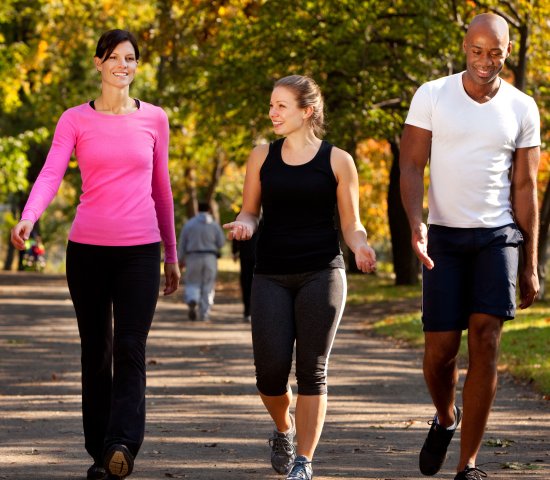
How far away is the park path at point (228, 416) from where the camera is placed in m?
7.45

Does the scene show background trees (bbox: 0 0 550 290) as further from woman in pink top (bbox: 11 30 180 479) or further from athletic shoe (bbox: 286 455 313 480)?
athletic shoe (bbox: 286 455 313 480)

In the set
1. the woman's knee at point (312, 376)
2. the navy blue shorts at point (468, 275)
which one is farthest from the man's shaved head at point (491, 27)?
the woman's knee at point (312, 376)

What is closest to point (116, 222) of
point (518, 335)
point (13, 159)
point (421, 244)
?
point (421, 244)

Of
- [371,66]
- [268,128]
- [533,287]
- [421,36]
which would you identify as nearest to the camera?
[533,287]

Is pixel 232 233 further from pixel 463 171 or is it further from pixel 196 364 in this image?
pixel 196 364

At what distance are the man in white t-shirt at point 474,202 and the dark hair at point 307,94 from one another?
16.7 inches

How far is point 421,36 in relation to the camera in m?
25.0

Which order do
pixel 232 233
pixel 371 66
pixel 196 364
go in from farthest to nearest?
pixel 371 66
pixel 196 364
pixel 232 233

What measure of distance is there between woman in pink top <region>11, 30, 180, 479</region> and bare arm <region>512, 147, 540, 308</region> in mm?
1706

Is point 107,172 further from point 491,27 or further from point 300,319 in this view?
point 491,27

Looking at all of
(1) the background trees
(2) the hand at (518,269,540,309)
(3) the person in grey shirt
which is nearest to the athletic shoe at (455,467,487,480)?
(2) the hand at (518,269,540,309)

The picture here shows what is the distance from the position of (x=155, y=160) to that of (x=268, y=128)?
22.8 metres

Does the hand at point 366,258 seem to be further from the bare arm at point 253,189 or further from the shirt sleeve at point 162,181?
the shirt sleeve at point 162,181

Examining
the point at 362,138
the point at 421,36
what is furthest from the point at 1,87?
the point at 421,36
